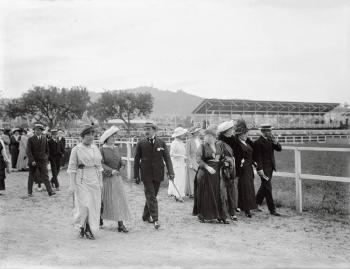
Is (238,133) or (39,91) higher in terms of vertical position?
(39,91)

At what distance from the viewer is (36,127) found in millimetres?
11109

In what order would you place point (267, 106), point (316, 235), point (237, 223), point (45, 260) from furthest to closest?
point (267, 106), point (237, 223), point (316, 235), point (45, 260)

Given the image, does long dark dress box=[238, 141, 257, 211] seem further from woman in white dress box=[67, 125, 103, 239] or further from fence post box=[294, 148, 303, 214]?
woman in white dress box=[67, 125, 103, 239]

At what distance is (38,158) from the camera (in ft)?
36.2

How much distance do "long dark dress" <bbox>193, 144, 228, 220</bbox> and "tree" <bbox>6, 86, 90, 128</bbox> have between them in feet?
162

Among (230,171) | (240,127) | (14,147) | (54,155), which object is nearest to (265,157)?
(240,127)

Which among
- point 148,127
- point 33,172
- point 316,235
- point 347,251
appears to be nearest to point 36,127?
point 33,172

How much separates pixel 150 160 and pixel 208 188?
1.14 metres

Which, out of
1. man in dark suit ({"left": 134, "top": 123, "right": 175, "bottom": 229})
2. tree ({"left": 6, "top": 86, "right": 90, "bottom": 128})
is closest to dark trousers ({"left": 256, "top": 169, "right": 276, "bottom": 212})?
man in dark suit ({"left": 134, "top": 123, "right": 175, "bottom": 229})

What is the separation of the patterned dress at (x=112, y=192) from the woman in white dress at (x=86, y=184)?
1.16 feet

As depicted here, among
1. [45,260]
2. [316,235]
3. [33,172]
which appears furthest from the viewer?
[33,172]

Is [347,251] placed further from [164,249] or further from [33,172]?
[33,172]

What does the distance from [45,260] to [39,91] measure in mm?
52981

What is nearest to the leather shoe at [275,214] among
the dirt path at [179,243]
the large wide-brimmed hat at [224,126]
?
the dirt path at [179,243]
